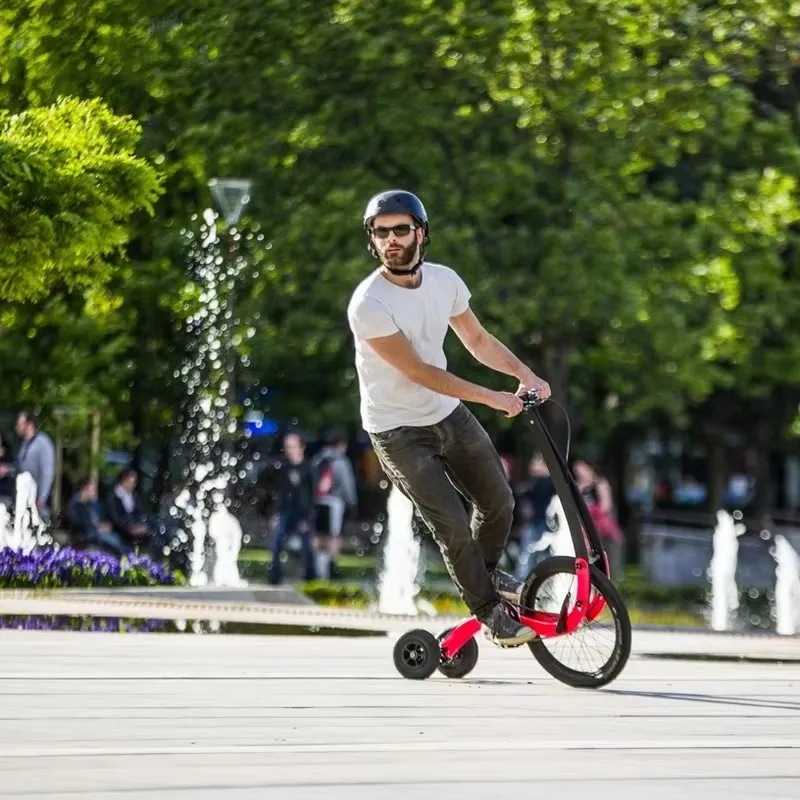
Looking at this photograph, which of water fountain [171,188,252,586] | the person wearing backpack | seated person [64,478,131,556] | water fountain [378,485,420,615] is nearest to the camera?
water fountain [171,188,252,586]

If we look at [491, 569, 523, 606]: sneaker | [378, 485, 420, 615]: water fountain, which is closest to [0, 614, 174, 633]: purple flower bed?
[491, 569, 523, 606]: sneaker

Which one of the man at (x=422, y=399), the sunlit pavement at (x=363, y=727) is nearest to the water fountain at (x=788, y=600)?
the sunlit pavement at (x=363, y=727)

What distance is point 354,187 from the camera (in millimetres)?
29156

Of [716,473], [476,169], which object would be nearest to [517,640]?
[476,169]

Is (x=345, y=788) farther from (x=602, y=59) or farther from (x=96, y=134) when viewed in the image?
(x=602, y=59)

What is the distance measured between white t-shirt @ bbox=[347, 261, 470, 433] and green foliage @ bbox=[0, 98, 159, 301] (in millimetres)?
6229

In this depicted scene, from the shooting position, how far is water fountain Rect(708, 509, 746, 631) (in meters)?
25.7

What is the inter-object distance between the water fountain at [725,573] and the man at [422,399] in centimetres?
1514

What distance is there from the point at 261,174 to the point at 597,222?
4.42 metres

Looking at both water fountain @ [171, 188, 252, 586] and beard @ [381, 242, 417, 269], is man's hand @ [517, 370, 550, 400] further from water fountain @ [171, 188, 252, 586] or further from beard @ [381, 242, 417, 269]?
water fountain @ [171, 188, 252, 586]

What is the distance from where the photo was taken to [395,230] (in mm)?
9078

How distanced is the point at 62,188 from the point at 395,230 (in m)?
6.60

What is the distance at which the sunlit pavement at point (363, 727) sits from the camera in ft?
19.5

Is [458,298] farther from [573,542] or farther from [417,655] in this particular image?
[417,655]
